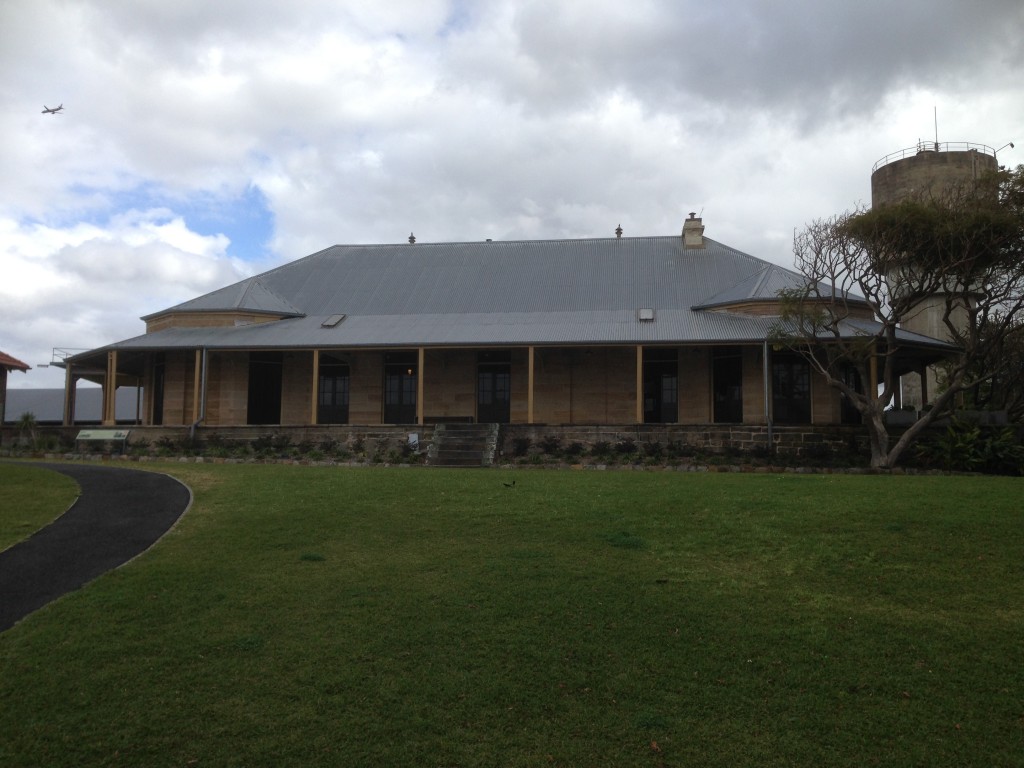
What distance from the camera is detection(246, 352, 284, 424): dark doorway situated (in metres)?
26.5

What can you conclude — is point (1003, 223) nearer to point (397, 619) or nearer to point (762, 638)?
point (762, 638)

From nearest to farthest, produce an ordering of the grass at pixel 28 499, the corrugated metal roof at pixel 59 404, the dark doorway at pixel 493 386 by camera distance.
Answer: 1. the grass at pixel 28 499
2. the dark doorway at pixel 493 386
3. the corrugated metal roof at pixel 59 404

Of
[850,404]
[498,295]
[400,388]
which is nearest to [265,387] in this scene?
[400,388]

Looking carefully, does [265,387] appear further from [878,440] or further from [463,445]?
[878,440]

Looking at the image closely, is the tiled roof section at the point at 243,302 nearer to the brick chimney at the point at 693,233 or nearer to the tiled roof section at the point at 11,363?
the tiled roof section at the point at 11,363

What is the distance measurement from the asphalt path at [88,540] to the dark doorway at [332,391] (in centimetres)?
1102

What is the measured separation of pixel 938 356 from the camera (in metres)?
24.0

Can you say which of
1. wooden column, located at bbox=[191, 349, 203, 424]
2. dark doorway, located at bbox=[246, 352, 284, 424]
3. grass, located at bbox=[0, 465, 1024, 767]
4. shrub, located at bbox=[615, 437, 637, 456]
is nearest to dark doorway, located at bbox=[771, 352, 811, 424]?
shrub, located at bbox=[615, 437, 637, 456]

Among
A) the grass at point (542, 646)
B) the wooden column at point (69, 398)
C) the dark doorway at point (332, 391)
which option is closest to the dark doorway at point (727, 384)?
the dark doorway at point (332, 391)

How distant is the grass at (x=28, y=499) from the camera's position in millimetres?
11602

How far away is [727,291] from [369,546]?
18.4m

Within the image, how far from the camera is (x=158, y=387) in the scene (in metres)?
27.5

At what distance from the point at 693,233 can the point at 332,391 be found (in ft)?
43.2

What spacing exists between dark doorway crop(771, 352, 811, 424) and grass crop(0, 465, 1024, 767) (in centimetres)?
1242
